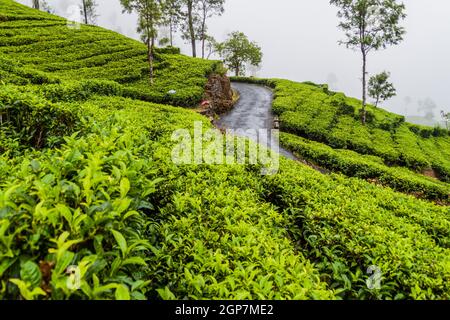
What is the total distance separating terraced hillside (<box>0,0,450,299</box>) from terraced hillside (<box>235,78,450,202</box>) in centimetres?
730

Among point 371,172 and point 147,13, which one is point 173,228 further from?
point 147,13

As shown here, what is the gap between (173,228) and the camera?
147 inches

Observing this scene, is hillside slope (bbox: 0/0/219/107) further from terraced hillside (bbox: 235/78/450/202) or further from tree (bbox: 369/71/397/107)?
tree (bbox: 369/71/397/107)

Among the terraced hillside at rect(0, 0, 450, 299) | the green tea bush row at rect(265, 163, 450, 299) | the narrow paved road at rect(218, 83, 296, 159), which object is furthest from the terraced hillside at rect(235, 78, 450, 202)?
the green tea bush row at rect(265, 163, 450, 299)

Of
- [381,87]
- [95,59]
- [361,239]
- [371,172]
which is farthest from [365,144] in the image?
[95,59]

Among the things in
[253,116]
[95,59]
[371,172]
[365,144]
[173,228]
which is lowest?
[371,172]

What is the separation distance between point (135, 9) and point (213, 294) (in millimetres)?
20823

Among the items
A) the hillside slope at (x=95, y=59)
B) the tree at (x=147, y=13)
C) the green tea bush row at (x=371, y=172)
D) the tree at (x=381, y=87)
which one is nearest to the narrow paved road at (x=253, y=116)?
the green tea bush row at (x=371, y=172)

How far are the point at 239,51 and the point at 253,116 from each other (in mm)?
24120

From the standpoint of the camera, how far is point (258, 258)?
3.29 meters

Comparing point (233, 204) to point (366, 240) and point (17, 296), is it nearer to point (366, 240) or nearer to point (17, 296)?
point (366, 240)

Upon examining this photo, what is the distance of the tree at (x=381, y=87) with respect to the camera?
32.3 m

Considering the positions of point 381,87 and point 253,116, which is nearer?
point 253,116
